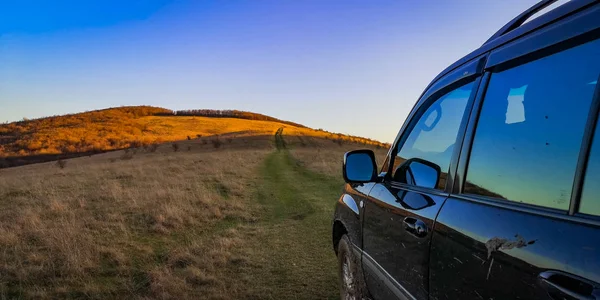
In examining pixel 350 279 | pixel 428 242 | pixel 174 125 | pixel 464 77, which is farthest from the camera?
pixel 174 125

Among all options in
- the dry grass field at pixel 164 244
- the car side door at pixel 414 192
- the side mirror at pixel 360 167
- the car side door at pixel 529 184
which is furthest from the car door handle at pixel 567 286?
the dry grass field at pixel 164 244

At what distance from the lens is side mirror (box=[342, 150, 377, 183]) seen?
2977 millimetres

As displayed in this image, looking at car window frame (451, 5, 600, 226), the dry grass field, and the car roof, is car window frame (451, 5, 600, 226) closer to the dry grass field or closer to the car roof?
the car roof

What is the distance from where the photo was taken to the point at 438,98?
244cm

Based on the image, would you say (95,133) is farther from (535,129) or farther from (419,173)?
(535,129)

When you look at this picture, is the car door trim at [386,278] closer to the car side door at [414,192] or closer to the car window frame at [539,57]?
the car side door at [414,192]

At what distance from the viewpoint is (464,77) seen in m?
2.05

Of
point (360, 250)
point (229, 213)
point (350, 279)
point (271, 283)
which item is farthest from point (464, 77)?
point (229, 213)

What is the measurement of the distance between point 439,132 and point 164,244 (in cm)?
576

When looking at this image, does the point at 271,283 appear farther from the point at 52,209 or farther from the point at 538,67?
the point at 52,209

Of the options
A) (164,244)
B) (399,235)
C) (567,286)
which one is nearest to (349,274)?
(399,235)

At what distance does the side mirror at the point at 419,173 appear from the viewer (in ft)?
7.11

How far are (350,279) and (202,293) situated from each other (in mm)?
2026

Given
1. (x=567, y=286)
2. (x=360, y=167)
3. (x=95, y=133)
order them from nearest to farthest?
(x=567, y=286), (x=360, y=167), (x=95, y=133)
